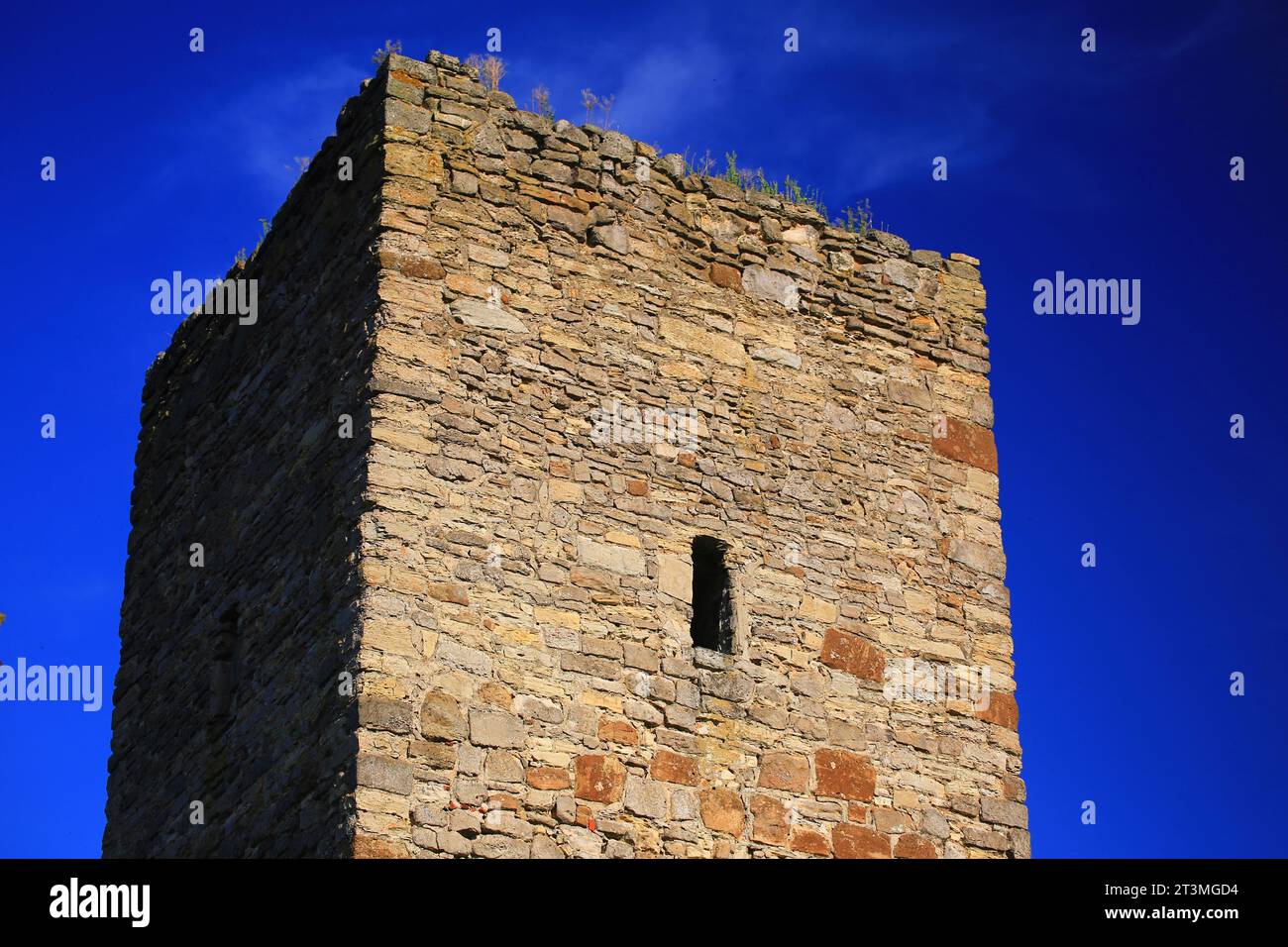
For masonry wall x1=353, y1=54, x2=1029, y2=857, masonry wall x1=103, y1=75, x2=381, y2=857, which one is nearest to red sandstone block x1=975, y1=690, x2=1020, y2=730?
masonry wall x1=353, y1=54, x2=1029, y2=857

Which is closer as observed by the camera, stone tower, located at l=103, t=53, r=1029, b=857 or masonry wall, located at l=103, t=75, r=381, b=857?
stone tower, located at l=103, t=53, r=1029, b=857

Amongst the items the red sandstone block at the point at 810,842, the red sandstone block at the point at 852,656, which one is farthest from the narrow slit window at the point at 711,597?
the red sandstone block at the point at 810,842

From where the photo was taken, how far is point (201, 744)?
36.0 ft

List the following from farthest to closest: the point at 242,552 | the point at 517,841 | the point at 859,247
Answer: the point at 859,247 → the point at 242,552 → the point at 517,841

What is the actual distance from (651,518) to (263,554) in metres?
1.95

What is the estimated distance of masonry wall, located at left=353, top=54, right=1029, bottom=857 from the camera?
31.8ft

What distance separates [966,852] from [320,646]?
10.9 ft

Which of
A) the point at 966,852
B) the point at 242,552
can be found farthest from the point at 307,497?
the point at 966,852

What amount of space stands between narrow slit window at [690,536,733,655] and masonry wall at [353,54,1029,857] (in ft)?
0.20

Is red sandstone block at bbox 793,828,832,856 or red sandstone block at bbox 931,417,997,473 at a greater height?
red sandstone block at bbox 931,417,997,473

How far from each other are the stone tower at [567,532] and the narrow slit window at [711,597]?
0.7 inches

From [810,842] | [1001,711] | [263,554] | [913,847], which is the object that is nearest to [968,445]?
Result: [1001,711]

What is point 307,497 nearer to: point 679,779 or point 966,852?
point 679,779

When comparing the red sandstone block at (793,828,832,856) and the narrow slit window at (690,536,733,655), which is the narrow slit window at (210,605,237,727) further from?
the red sandstone block at (793,828,832,856)
